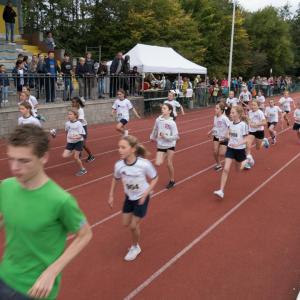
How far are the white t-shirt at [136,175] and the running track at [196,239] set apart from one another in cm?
94

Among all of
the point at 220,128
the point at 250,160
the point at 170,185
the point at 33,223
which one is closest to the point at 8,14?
the point at 220,128

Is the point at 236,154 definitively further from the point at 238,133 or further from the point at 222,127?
the point at 222,127

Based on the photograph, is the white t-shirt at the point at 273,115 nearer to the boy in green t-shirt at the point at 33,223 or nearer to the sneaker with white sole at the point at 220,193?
the sneaker with white sole at the point at 220,193

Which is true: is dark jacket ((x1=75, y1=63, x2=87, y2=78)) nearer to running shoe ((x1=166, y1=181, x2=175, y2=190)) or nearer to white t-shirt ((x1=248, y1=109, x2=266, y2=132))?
white t-shirt ((x1=248, y1=109, x2=266, y2=132))

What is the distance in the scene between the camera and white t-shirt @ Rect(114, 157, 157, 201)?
526 cm

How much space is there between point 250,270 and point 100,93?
600 inches

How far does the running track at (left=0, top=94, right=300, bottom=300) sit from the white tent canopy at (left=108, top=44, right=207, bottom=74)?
1154cm

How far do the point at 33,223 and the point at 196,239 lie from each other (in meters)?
4.21

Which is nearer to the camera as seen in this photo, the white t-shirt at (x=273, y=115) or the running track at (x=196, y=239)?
the running track at (x=196, y=239)

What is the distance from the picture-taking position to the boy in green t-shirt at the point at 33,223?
2412 millimetres

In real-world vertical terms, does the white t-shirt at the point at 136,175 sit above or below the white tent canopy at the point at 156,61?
below

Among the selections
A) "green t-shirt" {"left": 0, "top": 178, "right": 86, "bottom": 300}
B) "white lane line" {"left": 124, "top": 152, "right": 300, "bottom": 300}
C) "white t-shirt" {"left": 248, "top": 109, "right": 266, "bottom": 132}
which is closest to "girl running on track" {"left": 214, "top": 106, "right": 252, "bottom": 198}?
"white lane line" {"left": 124, "top": 152, "right": 300, "bottom": 300}

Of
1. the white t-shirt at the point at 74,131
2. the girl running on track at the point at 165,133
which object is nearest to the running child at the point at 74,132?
the white t-shirt at the point at 74,131

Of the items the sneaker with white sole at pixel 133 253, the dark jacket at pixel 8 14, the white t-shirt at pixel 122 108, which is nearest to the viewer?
the sneaker with white sole at pixel 133 253
